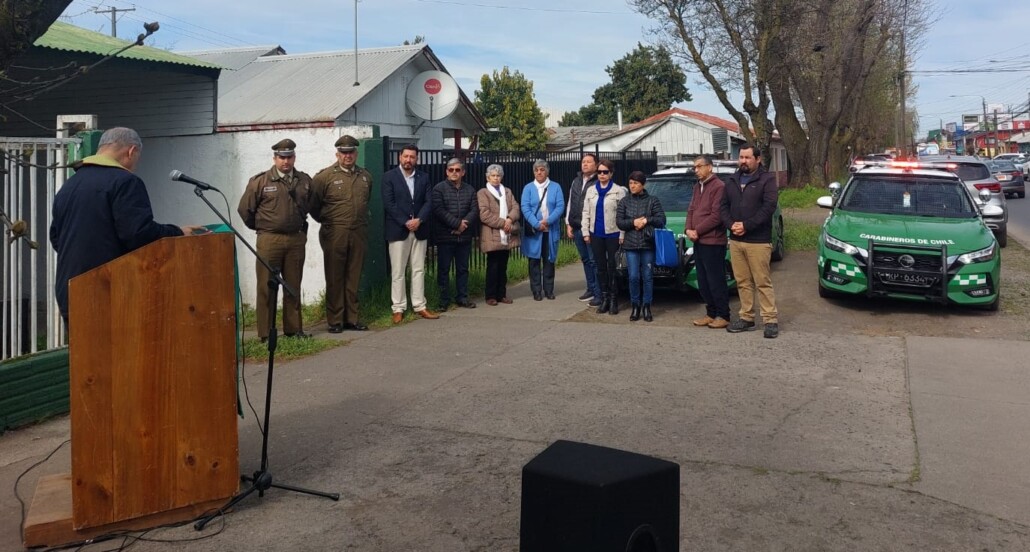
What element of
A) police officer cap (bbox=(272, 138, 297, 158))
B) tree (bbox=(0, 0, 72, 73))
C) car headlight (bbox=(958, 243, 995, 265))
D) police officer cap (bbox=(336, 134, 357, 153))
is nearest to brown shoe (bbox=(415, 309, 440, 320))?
police officer cap (bbox=(336, 134, 357, 153))

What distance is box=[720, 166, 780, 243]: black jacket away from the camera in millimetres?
8672

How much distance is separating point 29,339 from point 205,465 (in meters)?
3.16

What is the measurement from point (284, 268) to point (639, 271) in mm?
3896

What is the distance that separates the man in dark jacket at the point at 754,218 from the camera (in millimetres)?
8688

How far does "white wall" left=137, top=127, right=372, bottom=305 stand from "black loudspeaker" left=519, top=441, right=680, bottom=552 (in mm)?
8237

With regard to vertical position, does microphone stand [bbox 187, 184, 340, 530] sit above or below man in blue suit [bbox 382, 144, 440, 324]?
below

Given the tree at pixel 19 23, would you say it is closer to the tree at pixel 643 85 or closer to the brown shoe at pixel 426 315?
the brown shoe at pixel 426 315

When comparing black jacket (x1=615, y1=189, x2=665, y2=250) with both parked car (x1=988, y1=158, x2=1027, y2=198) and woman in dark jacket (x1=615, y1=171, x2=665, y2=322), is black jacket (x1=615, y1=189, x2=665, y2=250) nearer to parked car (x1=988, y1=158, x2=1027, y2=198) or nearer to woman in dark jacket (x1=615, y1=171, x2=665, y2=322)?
woman in dark jacket (x1=615, y1=171, x2=665, y2=322)

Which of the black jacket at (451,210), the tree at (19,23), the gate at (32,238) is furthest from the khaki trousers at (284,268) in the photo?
the tree at (19,23)

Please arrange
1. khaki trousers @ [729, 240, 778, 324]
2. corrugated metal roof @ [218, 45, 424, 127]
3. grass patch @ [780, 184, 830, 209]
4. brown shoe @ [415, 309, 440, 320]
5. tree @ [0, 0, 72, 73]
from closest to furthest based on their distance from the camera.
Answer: tree @ [0, 0, 72, 73] < khaki trousers @ [729, 240, 778, 324] < brown shoe @ [415, 309, 440, 320] < corrugated metal roof @ [218, 45, 424, 127] < grass patch @ [780, 184, 830, 209]

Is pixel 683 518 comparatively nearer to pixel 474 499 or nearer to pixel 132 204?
pixel 474 499

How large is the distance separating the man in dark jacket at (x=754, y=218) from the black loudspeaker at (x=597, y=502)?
5.89m

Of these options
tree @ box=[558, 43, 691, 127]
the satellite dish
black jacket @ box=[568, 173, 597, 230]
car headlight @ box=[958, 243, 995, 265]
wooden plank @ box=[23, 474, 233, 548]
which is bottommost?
wooden plank @ box=[23, 474, 233, 548]

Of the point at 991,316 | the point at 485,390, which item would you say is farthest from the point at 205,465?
the point at 991,316
